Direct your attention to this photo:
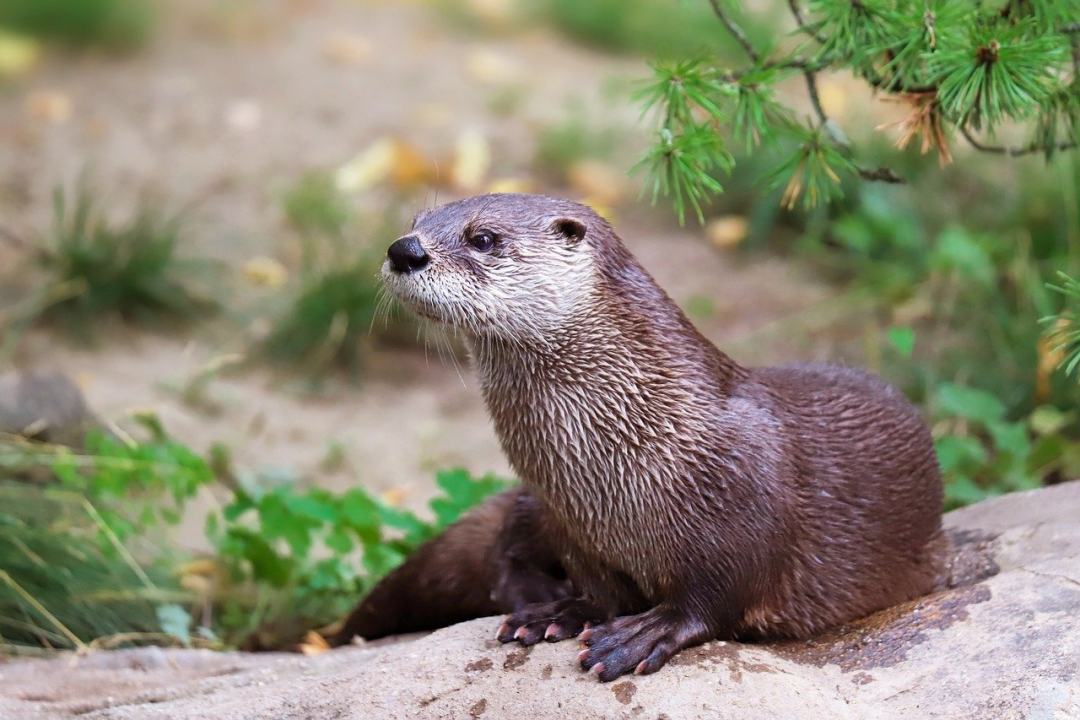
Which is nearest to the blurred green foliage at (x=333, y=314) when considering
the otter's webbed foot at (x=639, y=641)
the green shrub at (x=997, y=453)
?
the green shrub at (x=997, y=453)

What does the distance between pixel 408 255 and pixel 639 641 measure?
70 cm

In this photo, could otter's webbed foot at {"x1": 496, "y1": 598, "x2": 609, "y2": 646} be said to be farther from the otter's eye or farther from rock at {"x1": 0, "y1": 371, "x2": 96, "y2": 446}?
rock at {"x1": 0, "y1": 371, "x2": 96, "y2": 446}

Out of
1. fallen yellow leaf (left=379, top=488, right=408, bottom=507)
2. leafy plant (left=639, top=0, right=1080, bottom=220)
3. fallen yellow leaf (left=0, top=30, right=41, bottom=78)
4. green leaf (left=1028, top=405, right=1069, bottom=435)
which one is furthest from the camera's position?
fallen yellow leaf (left=0, top=30, right=41, bottom=78)

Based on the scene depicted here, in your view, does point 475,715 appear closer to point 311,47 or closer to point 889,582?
point 889,582

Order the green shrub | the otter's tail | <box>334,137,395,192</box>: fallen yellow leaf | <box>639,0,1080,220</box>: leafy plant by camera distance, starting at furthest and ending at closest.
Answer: <box>334,137,395,192</box>: fallen yellow leaf
the green shrub
the otter's tail
<box>639,0,1080,220</box>: leafy plant

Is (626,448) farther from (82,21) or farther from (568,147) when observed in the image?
(82,21)

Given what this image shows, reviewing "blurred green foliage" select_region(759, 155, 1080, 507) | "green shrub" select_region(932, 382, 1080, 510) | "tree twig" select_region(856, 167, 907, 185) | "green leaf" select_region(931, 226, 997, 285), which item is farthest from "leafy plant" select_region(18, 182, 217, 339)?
"tree twig" select_region(856, 167, 907, 185)

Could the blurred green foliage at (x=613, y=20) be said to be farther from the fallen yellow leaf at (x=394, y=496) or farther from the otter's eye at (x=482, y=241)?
the otter's eye at (x=482, y=241)

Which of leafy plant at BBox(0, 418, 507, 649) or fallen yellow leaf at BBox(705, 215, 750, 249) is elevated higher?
fallen yellow leaf at BBox(705, 215, 750, 249)

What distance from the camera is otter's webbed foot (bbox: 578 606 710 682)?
81.2 inches

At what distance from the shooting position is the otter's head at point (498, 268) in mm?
2135

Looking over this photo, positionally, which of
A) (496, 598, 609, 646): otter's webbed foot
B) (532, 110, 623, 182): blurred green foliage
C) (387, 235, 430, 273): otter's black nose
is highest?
(532, 110, 623, 182): blurred green foliage

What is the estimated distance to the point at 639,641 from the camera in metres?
2.10

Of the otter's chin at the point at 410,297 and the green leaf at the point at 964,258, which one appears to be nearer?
the otter's chin at the point at 410,297
